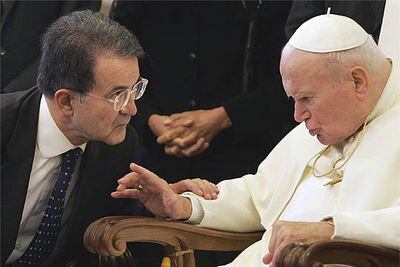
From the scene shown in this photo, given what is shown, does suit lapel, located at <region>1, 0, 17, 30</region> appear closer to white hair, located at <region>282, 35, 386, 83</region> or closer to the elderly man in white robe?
the elderly man in white robe

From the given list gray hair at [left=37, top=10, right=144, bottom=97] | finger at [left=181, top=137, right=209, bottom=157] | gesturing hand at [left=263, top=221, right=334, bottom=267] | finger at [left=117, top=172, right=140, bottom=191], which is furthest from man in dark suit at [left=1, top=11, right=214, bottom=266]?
gesturing hand at [left=263, top=221, right=334, bottom=267]

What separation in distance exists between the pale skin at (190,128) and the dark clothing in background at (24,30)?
81 centimetres

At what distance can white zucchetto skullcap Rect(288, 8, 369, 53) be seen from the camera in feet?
12.9

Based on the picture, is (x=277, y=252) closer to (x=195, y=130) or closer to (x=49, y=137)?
(x=49, y=137)

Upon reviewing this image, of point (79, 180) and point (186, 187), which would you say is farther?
point (79, 180)

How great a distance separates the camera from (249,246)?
4.36 metres

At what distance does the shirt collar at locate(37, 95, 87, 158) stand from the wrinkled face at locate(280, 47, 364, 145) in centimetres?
109

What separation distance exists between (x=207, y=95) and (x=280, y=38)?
0.49 m

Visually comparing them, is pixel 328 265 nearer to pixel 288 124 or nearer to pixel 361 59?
pixel 361 59

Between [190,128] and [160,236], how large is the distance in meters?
1.10

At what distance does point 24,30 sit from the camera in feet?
18.1

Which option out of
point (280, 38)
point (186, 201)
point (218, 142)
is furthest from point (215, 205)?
point (280, 38)

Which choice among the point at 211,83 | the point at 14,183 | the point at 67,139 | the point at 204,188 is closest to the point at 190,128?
the point at 211,83

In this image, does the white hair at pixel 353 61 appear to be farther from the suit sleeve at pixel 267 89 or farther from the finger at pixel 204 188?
the suit sleeve at pixel 267 89
